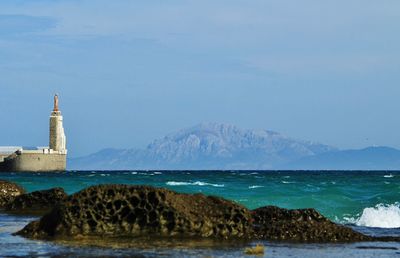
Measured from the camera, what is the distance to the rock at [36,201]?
2683cm

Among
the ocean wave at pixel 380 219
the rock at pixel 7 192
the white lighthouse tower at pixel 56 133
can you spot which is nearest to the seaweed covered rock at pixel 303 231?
the rock at pixel 7 192

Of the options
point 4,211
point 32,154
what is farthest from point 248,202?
point 32,154

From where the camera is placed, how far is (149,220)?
17.4 meters

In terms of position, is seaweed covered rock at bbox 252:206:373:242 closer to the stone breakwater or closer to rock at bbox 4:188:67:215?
the stone breakwater

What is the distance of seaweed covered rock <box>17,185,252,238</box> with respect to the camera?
1728cm

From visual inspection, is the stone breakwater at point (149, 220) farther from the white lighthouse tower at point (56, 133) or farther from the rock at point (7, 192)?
the white lighthouse tower at point (56, 133)

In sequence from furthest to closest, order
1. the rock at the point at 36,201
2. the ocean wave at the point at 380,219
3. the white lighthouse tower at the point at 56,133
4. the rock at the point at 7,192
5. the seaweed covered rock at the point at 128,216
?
the white lighthouse tower at the point at 56,133 < the ocean wave at the point at 380,219 < the rock at the point at 7,192 < the rock at the point at 36,201 < the seaweed covered rock at the point at 128,216

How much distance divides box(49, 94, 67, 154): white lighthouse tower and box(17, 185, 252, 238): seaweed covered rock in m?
134

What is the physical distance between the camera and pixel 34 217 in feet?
78.6

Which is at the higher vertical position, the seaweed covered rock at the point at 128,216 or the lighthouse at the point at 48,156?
the lighthouse at the point at 48,156

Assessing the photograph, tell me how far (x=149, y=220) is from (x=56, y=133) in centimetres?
13733

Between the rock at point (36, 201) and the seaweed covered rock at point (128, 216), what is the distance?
9294mm

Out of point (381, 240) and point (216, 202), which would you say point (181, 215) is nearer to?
point (216, 202)

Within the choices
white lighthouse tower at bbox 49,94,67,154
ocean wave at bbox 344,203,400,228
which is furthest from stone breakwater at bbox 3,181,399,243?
white lighthouse tower at bbox 49,94,67,154
